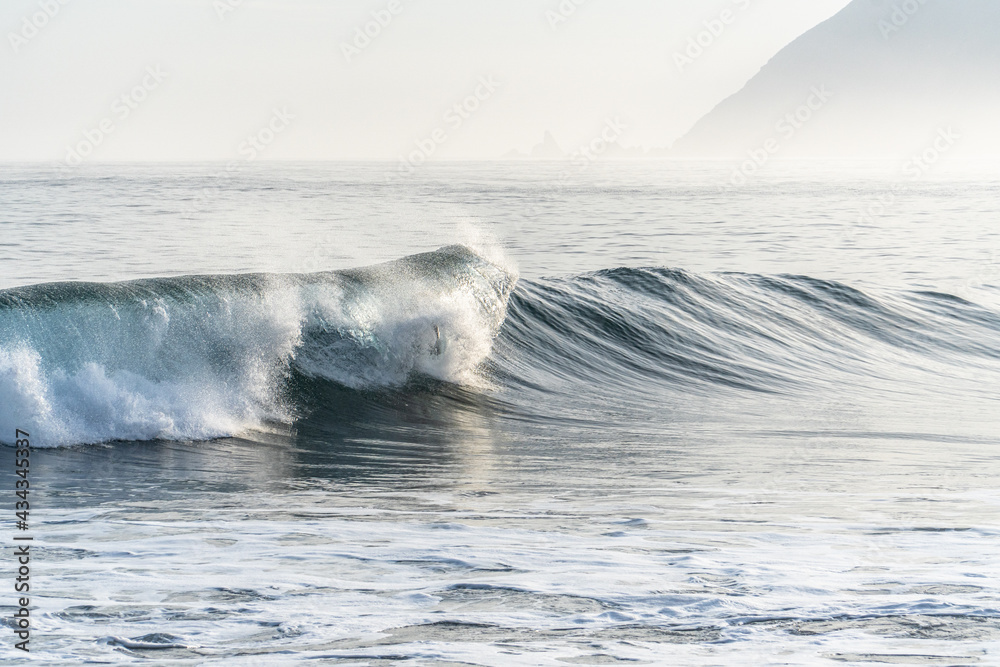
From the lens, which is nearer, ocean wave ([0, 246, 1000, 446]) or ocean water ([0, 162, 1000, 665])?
ocean water ([0, 162, 1000, 665])

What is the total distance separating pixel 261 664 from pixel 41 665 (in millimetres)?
771

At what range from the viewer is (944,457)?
285 inches

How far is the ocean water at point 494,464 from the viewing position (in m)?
3.62

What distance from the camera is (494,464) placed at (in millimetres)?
6961

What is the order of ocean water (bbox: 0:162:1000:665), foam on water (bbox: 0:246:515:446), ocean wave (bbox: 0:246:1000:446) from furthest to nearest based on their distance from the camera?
ocean wave (bbox: 0:246:1000:446)
foam on water (bbox: 0:246:515:446)
ocean water (bbox: 0:162:1000:665)

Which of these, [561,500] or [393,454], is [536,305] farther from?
[561,500]

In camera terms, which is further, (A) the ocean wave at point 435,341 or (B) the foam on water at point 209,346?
(A) the ocean wave at point 435,341

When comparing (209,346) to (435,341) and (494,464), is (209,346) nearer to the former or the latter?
(435,341)

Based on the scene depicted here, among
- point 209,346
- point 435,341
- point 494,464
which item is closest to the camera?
point 494,464

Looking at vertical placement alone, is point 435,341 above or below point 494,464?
above

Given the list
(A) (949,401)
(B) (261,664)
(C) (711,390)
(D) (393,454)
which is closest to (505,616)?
(B) (261,664)

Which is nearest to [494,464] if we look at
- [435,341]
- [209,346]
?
[209,346]

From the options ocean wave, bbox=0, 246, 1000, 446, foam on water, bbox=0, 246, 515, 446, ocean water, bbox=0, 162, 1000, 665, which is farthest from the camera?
ocean wave, bbox=0, 246, 1000, 446

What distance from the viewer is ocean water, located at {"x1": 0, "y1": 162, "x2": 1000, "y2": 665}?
362 centimetres
